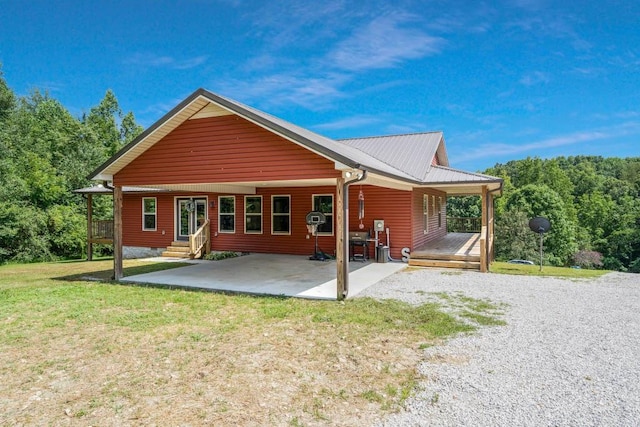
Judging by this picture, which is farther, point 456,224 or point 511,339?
→ point 456,224

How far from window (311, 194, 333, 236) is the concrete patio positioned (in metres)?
1.18

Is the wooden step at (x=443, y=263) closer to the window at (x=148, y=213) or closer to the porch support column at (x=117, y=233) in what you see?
the porch support column at (x=117, y=233)

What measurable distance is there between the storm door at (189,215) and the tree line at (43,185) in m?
5.31

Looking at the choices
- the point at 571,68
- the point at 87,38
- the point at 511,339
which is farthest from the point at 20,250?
the point at 571,68

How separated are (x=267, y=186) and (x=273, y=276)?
14.3 ft

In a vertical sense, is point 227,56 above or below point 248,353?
above

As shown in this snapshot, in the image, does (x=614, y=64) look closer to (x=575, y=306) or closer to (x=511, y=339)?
(x=575, y=306)

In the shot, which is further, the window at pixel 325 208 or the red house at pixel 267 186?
the window at pixel 325 208

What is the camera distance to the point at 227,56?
2141 cm

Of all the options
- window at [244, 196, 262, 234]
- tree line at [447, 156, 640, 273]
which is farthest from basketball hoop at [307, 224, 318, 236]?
tree line at [447, 156, 640, 273]

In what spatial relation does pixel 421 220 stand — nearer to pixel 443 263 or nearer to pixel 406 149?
pixel 443 263

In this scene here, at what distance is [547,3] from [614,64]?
1293 centimetres

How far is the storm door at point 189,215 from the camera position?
14.6 meters

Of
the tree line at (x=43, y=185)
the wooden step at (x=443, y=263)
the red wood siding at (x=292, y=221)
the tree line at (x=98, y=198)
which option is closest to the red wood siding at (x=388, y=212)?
the red wood siding at (x=292, y=221)
